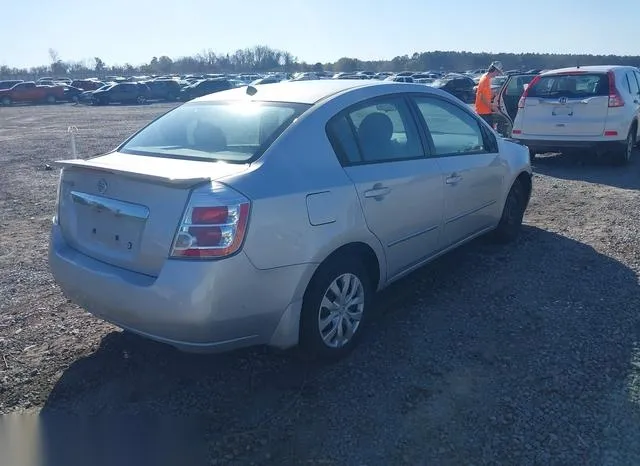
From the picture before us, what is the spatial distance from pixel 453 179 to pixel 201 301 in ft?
8.45

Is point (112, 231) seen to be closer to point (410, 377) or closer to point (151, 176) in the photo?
point (151, 176)

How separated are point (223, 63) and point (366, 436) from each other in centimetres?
11515

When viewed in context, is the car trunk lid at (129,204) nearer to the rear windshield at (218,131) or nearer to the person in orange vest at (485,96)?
the rear windshield at (218,131)

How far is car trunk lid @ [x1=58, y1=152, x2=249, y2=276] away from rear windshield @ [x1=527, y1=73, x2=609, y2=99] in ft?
28.3

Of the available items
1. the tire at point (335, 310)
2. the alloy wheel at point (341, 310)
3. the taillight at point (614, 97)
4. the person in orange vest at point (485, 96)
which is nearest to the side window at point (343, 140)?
the tire at point (335, 310)

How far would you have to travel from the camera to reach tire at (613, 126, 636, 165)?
407 inches

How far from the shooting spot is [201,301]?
125 inches

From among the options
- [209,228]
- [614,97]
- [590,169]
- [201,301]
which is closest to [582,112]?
[614,97]

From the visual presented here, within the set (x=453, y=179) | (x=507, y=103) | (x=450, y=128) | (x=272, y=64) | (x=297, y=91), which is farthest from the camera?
(x=272, y=64)

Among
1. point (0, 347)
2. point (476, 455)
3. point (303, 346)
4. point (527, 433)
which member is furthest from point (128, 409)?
point (527, 433)

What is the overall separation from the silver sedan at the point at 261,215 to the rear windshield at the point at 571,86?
6.56m

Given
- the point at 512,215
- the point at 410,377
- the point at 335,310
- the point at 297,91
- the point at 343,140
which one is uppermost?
the point at 297,91

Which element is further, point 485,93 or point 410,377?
point 485,93

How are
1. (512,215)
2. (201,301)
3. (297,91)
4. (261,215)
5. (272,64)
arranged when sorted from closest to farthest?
(201,301) < (261,215) < (297,91) < (512,215) < (272,64)
